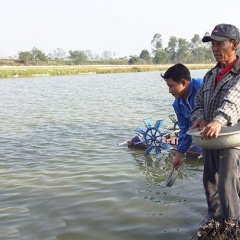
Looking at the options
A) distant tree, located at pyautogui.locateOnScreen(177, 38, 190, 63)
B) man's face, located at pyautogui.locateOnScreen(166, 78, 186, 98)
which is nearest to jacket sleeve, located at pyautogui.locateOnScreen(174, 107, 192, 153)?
man's face, located at pyautogui.locateOnScreen(166, 78, 186, 98)

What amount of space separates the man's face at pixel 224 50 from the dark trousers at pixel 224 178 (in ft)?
2.85

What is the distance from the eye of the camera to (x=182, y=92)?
13.9 feet

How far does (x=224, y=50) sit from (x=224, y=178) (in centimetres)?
120

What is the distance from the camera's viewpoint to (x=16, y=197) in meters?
6.27

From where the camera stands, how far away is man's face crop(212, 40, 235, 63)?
354 cm

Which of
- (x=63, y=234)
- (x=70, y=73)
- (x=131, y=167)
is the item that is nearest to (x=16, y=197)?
(x=63, y=234)

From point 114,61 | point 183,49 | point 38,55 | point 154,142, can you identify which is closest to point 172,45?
point 183,49

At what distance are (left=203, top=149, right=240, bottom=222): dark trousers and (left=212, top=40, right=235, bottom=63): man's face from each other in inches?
34.2

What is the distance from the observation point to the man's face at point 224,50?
354 cm

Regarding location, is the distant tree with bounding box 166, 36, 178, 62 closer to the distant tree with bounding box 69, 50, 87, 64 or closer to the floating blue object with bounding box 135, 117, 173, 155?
the distant tree with bounding box 69, 50, 87, 64

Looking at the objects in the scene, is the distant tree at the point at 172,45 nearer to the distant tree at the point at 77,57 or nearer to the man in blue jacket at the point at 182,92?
the distant tree at the point at 77,57

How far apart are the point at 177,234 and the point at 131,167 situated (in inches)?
139

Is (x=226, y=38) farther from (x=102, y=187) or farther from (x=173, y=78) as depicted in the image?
(x=102, y=187)

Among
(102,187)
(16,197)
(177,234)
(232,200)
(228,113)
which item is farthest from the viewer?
(102,187)
